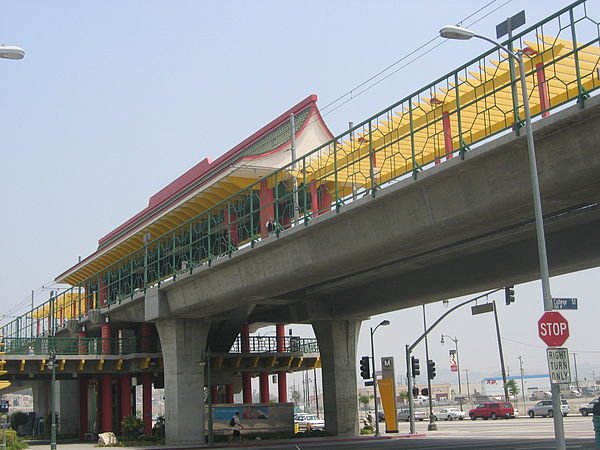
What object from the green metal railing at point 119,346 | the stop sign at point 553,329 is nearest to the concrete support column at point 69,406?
the green metal railing at point 119,346

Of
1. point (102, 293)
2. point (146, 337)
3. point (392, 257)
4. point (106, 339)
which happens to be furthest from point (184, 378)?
point (102, 293)

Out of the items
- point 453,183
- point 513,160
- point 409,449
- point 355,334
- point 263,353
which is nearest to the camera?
point 513,160

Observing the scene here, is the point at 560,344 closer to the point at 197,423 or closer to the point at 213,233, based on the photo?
the point at 213,233

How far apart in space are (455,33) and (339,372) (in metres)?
30.2

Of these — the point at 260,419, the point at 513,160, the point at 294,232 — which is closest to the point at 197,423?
the point at 260,419

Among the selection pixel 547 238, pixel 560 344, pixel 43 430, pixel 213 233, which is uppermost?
pixel 213 233

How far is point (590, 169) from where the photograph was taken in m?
18.9

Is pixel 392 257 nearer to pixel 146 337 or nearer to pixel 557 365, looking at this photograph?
pixel 557 365

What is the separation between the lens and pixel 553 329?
52.3 feet

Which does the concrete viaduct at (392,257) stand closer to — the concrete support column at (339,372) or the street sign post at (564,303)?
the concrete support column at (339,372)

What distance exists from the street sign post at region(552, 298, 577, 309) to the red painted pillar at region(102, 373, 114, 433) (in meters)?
38.0

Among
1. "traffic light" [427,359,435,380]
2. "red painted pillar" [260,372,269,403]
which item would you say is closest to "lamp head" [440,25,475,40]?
"traffic light" [427,359,435,380]

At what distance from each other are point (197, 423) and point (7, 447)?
9.55 meters

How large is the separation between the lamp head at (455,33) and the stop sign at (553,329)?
6.50 m
